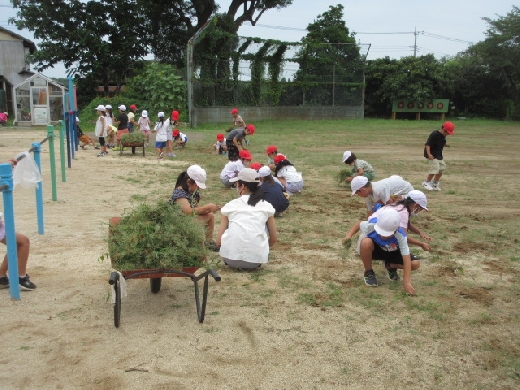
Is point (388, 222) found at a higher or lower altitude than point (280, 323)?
higher

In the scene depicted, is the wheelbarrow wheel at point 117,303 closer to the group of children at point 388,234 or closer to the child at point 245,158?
the group of children at point 388,234

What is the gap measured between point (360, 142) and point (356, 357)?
1879cm

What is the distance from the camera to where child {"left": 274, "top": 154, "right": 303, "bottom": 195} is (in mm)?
10852

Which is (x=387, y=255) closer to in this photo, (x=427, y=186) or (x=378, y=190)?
(x=378, y=190)

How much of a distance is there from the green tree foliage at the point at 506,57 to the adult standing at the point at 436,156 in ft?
110

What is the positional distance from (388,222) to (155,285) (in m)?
2.43

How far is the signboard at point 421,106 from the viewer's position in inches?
1598

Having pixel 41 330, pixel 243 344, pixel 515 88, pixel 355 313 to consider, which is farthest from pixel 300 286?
pixel 515 88

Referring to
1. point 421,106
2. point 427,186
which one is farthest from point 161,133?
point 421,106

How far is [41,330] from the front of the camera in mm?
4852

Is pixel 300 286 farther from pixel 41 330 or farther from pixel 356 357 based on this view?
pixel 41 330

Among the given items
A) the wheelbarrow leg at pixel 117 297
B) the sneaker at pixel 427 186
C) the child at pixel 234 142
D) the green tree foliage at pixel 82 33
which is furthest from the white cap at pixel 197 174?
the green tree foliage at pixel 82 33

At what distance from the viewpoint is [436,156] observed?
41.0ft

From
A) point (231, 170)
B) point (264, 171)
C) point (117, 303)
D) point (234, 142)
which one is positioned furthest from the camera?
point (234, 142)
